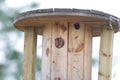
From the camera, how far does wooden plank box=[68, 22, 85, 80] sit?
300 centimetres

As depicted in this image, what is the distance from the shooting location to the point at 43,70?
3.11 metres

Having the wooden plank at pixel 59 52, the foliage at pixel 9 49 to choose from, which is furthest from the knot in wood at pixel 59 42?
the foliage at pixel 9 49

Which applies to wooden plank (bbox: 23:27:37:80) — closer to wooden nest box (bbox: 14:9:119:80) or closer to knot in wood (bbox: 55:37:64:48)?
wooden nest box (bbox: 14:9:119:80)

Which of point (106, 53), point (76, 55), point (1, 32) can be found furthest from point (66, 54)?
point (1, 32)

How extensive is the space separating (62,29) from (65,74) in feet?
1.05

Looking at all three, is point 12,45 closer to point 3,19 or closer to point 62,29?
point 3,19

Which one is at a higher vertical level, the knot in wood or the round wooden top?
the round wooden top

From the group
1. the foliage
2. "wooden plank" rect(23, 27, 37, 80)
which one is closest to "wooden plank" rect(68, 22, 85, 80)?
"wooden plank" rect(23, 27, 37, 80)

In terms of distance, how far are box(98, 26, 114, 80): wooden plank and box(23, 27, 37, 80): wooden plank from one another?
532 millimetres

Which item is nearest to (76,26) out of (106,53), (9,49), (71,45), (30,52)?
(71,45)

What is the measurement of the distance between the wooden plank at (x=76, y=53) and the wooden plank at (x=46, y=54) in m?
0.15

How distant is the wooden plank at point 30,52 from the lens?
3227mm

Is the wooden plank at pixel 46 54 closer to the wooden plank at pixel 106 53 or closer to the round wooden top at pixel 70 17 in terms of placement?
the round wooden top at pixel 70 17

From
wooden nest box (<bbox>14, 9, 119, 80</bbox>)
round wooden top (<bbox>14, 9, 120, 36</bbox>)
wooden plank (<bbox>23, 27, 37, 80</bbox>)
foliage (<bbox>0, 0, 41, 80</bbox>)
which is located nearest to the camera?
round wooden top (<bbox>14, 9, 120, 36</bbox>)
